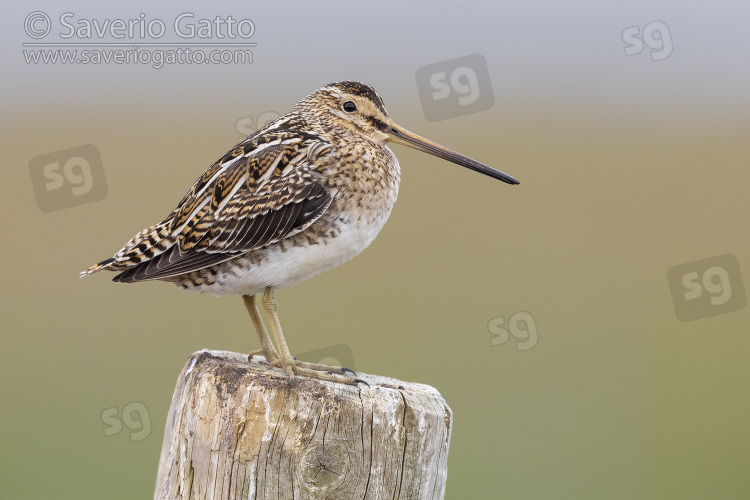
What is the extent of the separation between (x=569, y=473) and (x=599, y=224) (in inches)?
169

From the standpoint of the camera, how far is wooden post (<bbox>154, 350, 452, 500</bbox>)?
10.6ft

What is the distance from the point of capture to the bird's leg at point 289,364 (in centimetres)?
377

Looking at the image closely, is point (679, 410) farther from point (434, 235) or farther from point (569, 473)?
point (434, 235)

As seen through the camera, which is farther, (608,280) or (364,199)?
(608,280)

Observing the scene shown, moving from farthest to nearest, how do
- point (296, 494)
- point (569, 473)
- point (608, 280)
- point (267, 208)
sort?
1. point (608, 280)
2. point (569, 473)
3. point (267, 208)
4. point (296, 494)

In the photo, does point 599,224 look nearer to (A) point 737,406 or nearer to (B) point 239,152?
(A) point 737,406

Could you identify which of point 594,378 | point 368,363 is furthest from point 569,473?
point 368,363

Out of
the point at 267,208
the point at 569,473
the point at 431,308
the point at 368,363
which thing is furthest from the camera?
the point at 431,308

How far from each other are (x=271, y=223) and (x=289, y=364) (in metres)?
0.62

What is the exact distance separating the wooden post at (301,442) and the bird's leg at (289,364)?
0.54 feet

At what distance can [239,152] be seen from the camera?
4273 mm

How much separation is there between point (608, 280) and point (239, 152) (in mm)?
7797

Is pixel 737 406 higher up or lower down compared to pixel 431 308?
lower down

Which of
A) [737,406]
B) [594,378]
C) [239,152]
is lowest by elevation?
[737,406]
